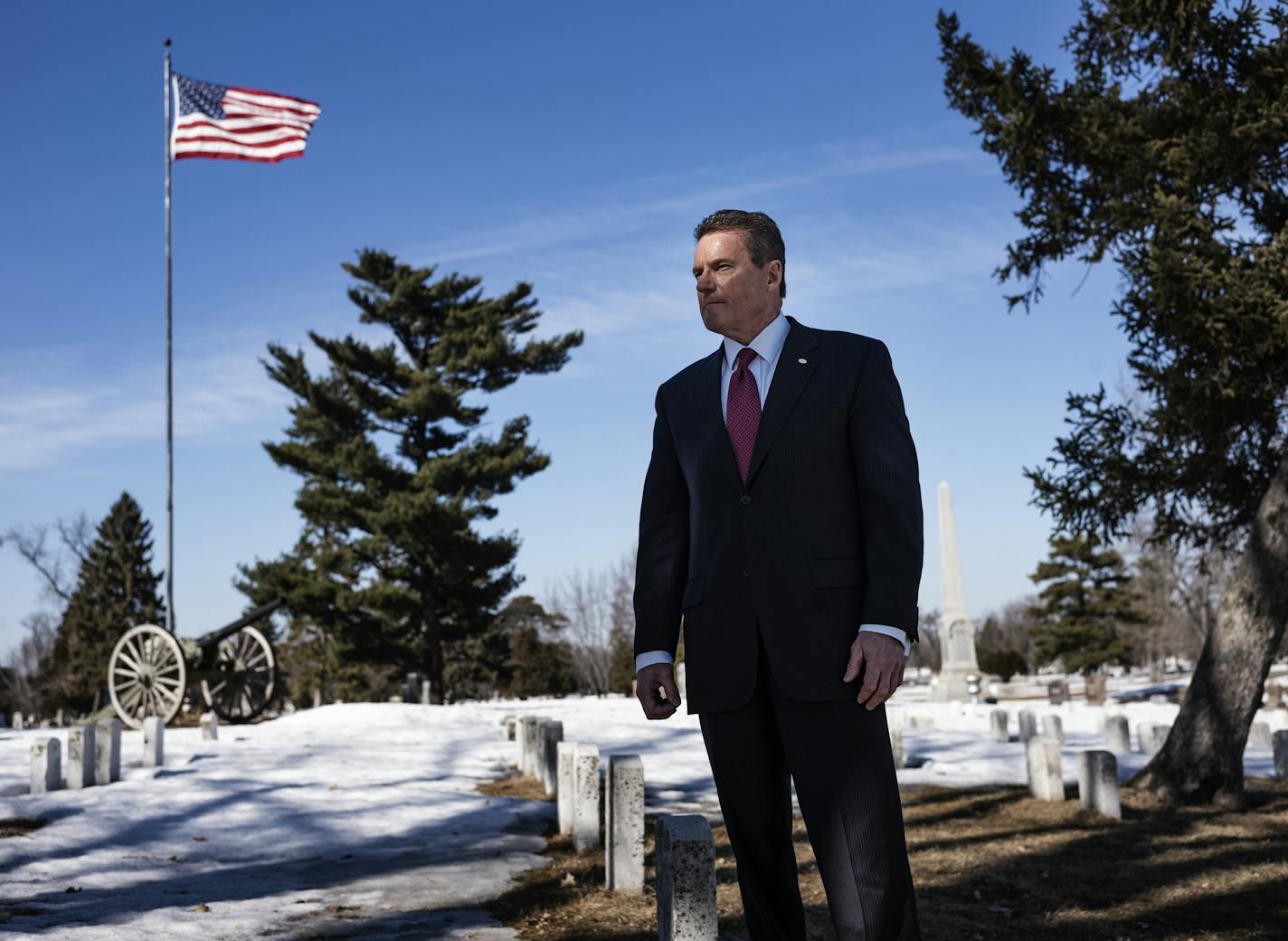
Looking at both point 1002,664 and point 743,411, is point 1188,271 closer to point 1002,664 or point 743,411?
point 743,411

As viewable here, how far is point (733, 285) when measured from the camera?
2.74 m

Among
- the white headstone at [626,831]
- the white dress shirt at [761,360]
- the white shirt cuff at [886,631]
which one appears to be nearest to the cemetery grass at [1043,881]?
the white headstone at [626,831]

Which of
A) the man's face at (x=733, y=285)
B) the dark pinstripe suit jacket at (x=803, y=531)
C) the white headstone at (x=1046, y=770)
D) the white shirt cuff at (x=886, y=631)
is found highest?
the man's face at (x=733, y=285)

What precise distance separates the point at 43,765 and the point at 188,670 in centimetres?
693

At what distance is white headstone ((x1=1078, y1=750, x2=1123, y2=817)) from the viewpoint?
27.6 feet

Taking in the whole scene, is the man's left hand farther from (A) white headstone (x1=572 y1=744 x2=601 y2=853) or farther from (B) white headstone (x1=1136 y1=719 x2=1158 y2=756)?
(B) white headstone (x1=1136 y1=719 x2=1158 y2=756)

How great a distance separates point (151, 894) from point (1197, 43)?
10774 millimetres

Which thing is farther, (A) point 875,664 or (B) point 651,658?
(B) point 651,658

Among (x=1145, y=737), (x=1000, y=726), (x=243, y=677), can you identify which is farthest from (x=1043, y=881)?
(x=243, y=677)

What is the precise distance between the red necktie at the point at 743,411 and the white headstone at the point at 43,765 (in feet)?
29.4

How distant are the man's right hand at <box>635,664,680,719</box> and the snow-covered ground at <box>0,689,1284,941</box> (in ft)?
7.78

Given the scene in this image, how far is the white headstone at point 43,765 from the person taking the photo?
9.54 metres

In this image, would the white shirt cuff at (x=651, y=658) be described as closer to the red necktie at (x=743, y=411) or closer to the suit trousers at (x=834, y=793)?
the suit trousers at (x=834, y=793)

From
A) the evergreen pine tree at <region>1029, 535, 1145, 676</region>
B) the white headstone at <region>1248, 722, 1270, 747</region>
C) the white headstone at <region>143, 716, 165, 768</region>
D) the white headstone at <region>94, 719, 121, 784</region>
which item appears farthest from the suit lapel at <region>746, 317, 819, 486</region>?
the evergreen pine tree at <region>1029, 535, 1145, 676</region>
